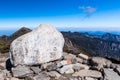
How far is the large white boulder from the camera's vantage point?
16.3 metres

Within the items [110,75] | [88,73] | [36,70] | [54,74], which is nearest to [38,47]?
[36,70]

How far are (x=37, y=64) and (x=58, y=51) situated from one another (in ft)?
7.00

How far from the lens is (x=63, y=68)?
16375 millimetres

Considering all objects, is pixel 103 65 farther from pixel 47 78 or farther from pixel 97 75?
pixel 47 78

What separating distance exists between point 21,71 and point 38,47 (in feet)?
7.83

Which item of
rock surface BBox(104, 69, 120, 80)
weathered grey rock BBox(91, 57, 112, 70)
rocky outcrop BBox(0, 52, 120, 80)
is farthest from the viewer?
weathered grey rock BBox(91, 57, 112, 70)

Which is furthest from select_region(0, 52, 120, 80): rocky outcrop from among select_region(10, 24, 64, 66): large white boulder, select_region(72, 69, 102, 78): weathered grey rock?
select_region(10, 24, 64, 66): large white boulder

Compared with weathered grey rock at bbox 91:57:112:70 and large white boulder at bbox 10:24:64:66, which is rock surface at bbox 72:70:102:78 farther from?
large white boulder at bbox 10:24:64:66

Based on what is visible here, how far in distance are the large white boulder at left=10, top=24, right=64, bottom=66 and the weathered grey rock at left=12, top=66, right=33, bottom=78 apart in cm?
63

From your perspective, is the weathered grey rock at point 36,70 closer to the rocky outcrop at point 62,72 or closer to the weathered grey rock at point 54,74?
the rocky outcrop at point 62,72

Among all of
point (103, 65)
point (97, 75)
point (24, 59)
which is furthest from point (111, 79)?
point (24, 59)

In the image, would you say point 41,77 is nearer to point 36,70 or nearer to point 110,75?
point 36,70

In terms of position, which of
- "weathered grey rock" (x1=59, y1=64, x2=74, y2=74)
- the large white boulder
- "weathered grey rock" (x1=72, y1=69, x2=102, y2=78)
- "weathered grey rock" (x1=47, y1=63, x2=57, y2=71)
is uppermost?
the large white boulder

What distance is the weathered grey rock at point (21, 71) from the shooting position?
15.0 m
